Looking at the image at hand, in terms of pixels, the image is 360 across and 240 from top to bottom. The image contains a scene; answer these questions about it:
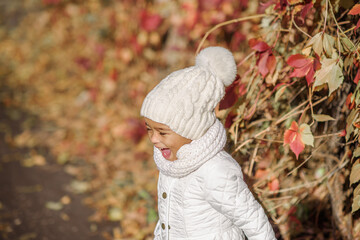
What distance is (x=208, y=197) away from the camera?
154cm

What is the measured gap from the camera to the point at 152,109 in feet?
4.98

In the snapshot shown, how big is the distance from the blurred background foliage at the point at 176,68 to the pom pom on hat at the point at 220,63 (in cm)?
38

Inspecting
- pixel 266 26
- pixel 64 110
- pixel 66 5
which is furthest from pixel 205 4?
pixel 66 5

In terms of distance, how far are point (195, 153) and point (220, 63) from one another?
1.35 feet

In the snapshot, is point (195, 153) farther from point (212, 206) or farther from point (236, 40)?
point (236, 40)

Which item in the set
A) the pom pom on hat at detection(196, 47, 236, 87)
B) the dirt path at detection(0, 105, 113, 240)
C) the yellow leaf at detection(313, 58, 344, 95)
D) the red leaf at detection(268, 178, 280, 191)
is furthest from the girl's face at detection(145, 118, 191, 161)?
the dirt path at detection(0, 105, 113, 240)

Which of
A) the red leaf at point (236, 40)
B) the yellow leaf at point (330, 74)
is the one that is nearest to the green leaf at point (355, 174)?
the yellow leaf at point (330, 74)

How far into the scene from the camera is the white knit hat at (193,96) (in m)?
1.50

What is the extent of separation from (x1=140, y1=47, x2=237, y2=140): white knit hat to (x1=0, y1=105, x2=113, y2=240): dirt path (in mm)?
1929

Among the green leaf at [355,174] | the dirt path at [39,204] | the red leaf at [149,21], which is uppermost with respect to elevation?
the red leaf at [149,21]

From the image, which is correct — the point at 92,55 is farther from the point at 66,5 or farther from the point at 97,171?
the point at 97,171

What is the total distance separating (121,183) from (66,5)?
14.2ft

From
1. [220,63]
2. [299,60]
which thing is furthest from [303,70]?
[220,63]

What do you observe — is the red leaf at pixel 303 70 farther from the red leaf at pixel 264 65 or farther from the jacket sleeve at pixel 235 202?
the jacket sleeve at pixel 235 202
